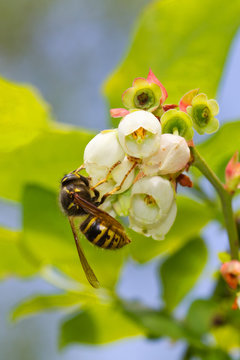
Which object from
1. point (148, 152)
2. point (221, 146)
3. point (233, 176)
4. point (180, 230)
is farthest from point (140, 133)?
point (180, 230)

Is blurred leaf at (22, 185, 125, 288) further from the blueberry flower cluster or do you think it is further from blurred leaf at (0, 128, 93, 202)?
the blueberry flower cluster

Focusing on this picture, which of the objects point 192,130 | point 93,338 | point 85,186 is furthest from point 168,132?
point 93,338

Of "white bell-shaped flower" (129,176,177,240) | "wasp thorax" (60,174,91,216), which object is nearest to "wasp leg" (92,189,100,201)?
"wasp thorax" (60,174,91,216)

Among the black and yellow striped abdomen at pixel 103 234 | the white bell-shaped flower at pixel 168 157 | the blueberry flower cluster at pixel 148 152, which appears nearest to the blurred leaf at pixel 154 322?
the black and yellow striped abdomen at pixel 103 234

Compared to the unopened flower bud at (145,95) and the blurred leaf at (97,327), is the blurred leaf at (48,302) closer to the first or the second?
the blurred leaf at (97,327)

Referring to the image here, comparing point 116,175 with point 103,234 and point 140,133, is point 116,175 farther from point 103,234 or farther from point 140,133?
point 103,234
